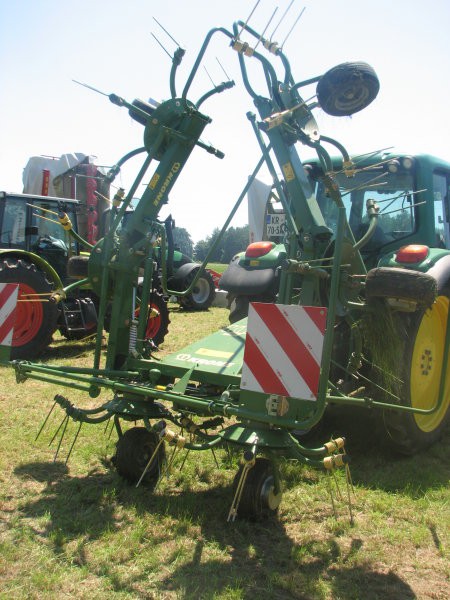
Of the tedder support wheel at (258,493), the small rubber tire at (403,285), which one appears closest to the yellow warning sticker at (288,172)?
the small rubber tire at (403,285)

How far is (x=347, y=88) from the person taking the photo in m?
3.25

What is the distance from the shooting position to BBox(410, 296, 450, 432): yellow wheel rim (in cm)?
360

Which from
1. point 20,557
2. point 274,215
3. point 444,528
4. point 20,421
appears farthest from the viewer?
point 274,215

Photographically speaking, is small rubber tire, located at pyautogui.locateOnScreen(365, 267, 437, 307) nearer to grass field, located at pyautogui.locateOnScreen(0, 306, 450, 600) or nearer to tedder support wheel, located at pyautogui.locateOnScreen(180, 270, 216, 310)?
grass field, located at pyautogui.locateOnScreen(0, 306, 450, 600)

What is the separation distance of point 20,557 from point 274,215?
12.4 feet

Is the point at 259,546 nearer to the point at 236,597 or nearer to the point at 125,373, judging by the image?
the point at 236,597

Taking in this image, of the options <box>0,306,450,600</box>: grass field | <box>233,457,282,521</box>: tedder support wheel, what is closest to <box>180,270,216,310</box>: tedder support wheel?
<box>0,306,450,600</box>: grass field

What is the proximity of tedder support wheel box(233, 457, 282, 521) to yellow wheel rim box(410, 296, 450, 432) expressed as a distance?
131 cm

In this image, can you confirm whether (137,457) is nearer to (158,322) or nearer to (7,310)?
(7,310)

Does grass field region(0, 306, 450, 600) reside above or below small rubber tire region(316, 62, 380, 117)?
below

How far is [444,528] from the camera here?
2.72 m

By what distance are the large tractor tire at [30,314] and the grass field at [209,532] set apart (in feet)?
9.29

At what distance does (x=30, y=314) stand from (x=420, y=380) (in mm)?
4625

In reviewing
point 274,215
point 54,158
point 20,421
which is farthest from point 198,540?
point 54,158
